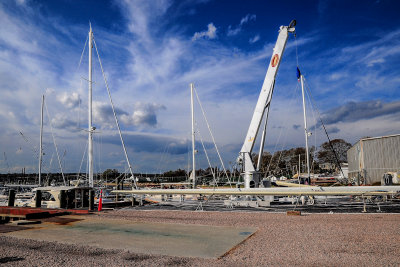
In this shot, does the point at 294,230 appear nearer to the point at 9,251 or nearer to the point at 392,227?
the point at 392,227

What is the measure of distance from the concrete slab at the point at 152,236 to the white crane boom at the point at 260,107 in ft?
30.7

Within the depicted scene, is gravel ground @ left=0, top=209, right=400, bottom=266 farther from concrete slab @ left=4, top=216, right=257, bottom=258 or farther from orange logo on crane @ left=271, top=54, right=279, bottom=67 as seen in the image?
orange logo on crane @ left=271, top=54, right=279, bottom=67

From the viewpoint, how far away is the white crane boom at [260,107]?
20.9 meters

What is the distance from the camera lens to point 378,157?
124ft

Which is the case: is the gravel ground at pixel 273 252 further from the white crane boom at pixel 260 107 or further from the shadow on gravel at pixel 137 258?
the white crane boom at pixel 260 107

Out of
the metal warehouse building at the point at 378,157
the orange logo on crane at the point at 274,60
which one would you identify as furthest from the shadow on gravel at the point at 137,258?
the metal warehouse building at the point at 378,157

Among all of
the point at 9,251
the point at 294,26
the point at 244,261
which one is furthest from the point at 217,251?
the point at 294,26

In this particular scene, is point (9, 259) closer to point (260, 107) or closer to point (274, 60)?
point (260, 107)

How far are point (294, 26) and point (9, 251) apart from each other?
20.8 metres

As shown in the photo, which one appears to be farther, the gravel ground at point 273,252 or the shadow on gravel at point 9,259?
the shadow on gravel at point 9,259

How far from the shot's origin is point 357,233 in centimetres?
984

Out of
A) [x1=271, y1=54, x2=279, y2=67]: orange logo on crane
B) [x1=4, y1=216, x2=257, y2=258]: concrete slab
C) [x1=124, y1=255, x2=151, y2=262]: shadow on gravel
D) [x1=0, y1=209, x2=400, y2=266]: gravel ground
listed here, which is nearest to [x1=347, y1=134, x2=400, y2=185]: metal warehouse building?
[x1=271, y1=54, x2=279, y2=67]: orange logo on crane

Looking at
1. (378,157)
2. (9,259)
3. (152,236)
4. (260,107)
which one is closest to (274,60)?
(260,107)

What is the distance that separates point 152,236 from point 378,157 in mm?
37002
